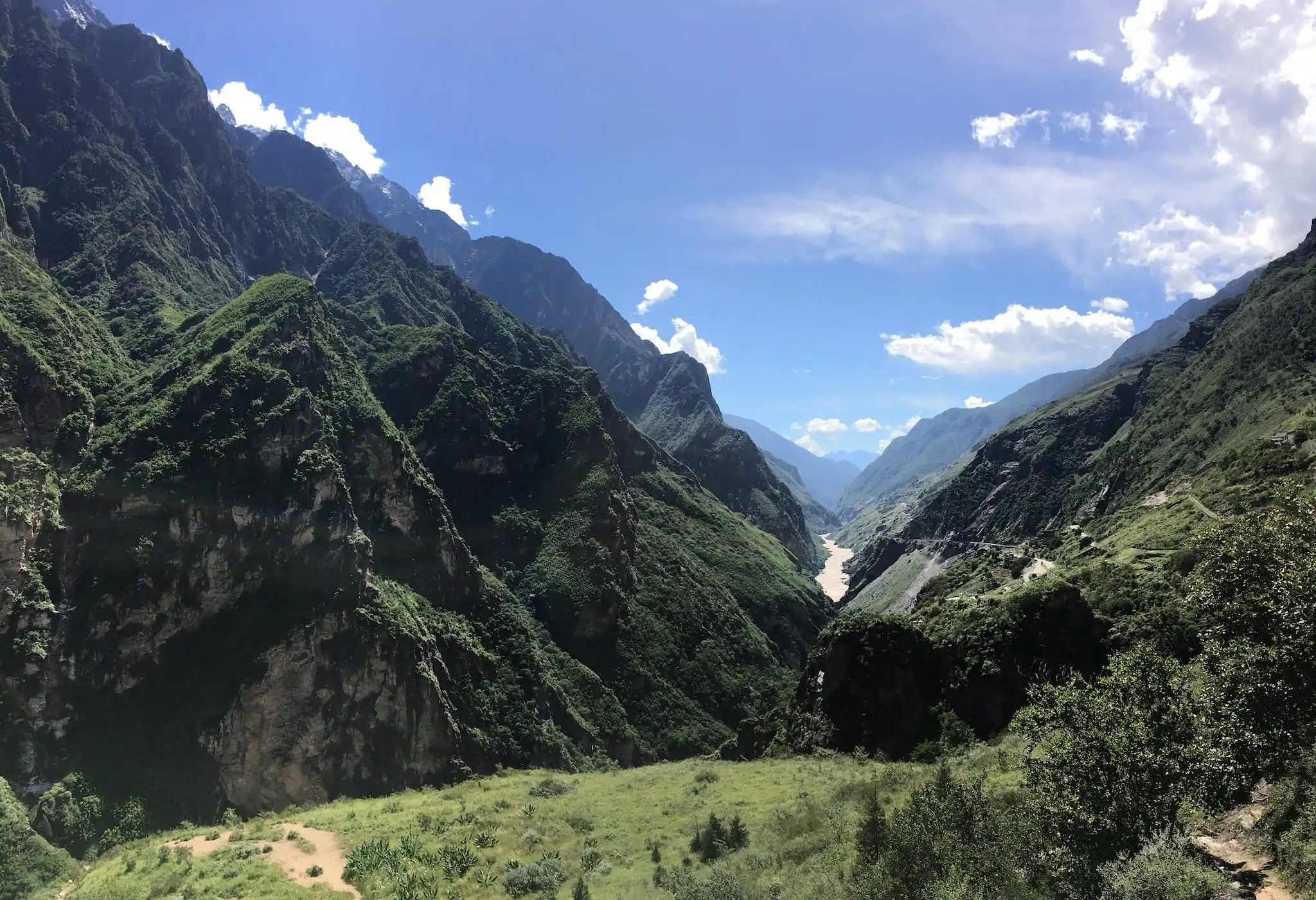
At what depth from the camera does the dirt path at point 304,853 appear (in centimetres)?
4322

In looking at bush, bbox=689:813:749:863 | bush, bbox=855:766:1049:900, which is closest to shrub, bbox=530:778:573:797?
bush, bbox=689:813:749:863

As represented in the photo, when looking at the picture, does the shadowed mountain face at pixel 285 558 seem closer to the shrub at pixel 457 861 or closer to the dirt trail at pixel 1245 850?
the shrub at pixel 457 861

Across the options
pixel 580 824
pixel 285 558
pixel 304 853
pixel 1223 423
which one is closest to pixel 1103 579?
pixel 580 824

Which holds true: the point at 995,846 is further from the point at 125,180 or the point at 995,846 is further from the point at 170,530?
the point at 125,180

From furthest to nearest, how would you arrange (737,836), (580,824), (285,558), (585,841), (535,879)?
(285,558) < (580,824) < (585,841) < (535,879) < (737,836)

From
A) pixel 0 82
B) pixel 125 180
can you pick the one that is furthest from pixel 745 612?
pixel 0 82

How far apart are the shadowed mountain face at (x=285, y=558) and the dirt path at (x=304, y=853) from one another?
1299 inches

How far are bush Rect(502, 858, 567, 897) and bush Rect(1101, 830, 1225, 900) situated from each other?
29.1 metres

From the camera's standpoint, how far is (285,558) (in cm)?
10138

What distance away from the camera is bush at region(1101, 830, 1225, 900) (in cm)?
1711

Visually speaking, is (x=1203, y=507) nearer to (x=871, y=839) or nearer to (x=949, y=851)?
(x=871, y=839)

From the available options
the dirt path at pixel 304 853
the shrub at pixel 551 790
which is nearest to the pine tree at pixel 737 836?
the dirt path at pixel 304 853

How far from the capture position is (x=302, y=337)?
133 m

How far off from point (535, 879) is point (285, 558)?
7971 centimetres
